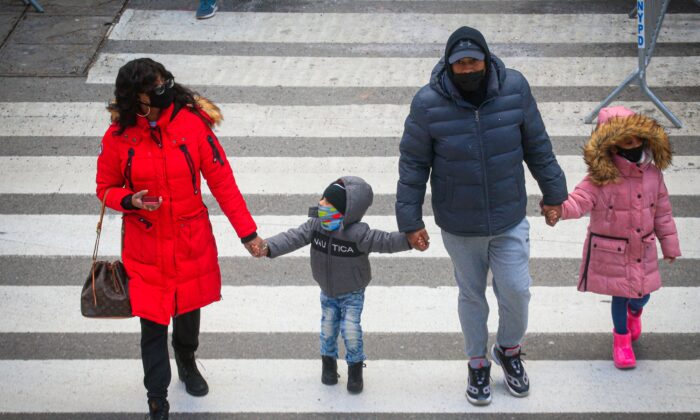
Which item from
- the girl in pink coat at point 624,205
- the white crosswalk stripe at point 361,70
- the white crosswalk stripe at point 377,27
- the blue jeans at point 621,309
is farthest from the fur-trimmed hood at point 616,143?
the white crosswalk stripe at point 377,27

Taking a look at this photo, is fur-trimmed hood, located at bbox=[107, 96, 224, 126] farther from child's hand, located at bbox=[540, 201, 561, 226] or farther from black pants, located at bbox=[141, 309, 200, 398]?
child's hand, located at bbox=[540, 201, 561, 226]

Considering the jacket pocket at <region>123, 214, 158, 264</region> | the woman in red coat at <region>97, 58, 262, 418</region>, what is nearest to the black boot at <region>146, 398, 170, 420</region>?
the woman in red coat at <region>97, 58, 262, 418</region>

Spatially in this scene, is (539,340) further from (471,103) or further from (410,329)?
(471,103)

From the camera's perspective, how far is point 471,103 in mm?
5105

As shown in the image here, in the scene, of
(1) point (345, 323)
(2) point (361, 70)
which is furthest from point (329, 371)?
(2) point (361, 70)

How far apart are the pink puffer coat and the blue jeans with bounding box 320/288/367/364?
1211 mm

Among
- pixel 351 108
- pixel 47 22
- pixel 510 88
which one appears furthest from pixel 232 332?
pixel 47 22

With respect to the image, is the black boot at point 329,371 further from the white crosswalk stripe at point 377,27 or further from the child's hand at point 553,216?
the white crosswalk stripe at point 377,27

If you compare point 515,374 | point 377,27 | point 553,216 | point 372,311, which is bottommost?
point 372,311

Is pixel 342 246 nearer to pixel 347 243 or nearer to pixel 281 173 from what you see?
pixel 347 243

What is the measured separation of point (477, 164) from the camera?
202 inches

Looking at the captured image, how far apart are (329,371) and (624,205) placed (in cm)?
186

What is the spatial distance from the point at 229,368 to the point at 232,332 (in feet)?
1.23

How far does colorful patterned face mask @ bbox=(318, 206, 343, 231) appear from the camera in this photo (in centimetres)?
539
